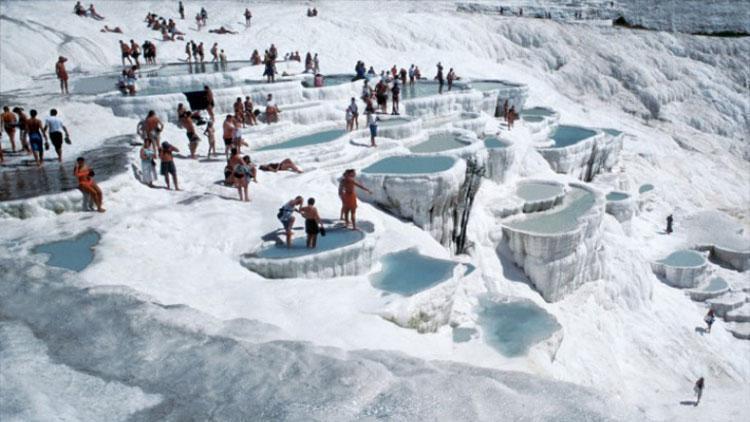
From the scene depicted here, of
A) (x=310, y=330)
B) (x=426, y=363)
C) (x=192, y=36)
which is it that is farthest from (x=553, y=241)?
(x=192, y=36)

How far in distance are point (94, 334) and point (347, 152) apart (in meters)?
8.75

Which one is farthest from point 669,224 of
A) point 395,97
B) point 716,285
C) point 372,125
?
point 372,125

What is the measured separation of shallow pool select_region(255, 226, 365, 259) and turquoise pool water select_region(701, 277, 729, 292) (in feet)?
41.3

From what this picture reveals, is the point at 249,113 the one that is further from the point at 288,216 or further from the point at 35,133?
the point at 288,216

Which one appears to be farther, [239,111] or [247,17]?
[247,17]

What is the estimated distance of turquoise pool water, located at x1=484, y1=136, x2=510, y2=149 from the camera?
16.5 meters

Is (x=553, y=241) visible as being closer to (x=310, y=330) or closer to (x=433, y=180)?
(x=433, y=180)

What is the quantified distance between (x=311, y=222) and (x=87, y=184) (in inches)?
139

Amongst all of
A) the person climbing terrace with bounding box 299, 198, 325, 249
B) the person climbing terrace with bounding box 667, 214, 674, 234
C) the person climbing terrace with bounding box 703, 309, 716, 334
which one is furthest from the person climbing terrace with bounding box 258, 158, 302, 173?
the person climbing terrace with bounding box 667, 214, 674, 234

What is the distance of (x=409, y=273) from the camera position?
9.54 metres

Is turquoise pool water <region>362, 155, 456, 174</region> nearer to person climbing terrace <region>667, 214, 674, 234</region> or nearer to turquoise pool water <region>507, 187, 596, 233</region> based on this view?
turquoise pool water <region>507, 187, 596, 233</region>

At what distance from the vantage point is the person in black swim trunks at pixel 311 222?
891cm

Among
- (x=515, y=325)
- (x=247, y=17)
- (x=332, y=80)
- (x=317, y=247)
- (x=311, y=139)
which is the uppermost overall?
(x=247, y=17)

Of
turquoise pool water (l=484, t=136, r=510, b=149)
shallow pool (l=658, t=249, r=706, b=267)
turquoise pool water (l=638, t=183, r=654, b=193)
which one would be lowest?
shallow pool (l=658, t=249, r=706, b=267)
